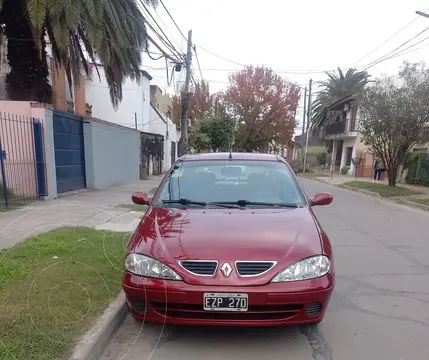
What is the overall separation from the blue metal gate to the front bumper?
8577mm

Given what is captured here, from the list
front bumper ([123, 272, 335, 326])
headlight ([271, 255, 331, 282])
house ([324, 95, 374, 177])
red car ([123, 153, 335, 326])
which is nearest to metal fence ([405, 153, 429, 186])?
house ([324, 95, 374, 177])

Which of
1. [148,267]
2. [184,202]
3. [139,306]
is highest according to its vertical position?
[184,202]

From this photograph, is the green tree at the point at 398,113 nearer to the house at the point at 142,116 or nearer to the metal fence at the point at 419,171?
the metal fence at the point at 419,171

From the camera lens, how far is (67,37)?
891 cm

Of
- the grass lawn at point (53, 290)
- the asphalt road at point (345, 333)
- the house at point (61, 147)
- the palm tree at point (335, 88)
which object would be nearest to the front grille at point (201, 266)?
the asphalt road at point (345, 333)

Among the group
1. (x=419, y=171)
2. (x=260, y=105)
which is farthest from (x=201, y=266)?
(x=260, y=105)

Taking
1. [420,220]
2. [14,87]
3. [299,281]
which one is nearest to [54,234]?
[299,281]

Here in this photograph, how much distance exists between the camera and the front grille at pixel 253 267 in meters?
2.89

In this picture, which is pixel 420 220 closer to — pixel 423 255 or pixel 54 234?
pixel 423 255

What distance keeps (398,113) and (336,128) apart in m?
20.5

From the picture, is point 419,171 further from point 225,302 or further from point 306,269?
point 225,302

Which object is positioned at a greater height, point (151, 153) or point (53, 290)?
point (151, 153)

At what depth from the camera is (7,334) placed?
9.24 feet

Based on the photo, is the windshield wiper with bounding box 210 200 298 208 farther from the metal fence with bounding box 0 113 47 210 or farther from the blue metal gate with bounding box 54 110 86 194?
the blue metal gate with bounding box 54 110 86 194
